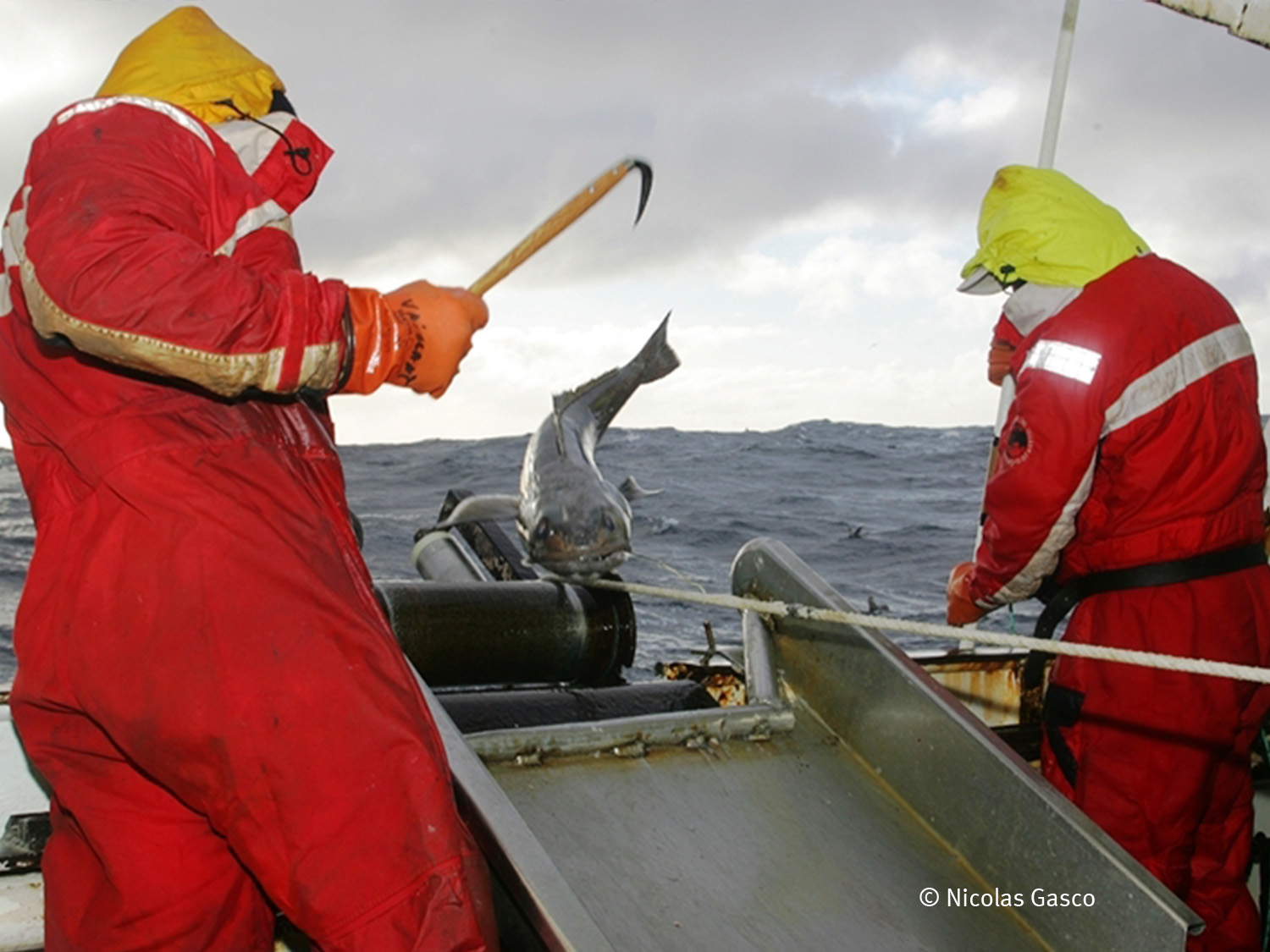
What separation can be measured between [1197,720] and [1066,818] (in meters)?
1.33

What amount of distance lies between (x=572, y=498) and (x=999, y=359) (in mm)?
2122

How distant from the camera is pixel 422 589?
13.9 feet

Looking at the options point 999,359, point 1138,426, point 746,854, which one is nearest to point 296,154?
point 746,854

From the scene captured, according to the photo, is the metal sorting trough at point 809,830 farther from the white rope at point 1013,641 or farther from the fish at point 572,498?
the fish at point 572,498

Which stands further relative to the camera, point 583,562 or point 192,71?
point 583,562

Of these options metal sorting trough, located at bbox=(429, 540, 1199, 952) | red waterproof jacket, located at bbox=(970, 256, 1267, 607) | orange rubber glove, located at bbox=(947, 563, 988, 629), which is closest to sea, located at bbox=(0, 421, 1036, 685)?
orange rubber glove, located at bbox=(947, 563, 988, 629)

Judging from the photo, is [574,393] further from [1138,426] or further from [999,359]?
[1138,426]

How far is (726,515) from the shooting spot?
64.8 ft

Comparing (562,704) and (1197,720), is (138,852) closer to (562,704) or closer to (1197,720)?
(562,704)

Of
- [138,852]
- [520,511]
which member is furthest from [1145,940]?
[520,511]

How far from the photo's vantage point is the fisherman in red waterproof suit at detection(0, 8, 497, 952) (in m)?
1.88

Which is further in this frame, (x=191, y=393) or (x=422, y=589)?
(x=422, y=589)

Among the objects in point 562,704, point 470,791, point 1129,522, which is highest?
point 1129,522

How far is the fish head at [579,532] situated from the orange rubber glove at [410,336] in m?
2.54
